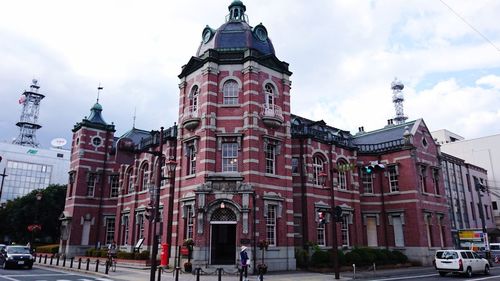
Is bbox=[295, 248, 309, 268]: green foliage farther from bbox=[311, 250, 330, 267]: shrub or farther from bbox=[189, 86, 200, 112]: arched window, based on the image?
bbox=[189, 86, 200, 112]: arched window

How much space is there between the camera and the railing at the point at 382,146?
118 feet

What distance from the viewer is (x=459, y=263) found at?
2286 centimetres

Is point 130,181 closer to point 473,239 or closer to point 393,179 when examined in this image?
point 393,179

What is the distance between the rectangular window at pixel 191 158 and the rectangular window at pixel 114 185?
56.3ft

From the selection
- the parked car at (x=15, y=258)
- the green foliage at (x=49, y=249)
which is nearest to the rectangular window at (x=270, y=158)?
the parked car at (x=15, y=258)

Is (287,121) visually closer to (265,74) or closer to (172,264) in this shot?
(265,74)

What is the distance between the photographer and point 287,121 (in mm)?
29281

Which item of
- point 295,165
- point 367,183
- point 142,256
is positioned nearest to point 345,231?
point 367,183

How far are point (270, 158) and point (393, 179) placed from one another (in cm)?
1475

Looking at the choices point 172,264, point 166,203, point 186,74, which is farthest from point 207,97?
point 172,264

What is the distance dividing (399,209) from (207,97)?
806 inches

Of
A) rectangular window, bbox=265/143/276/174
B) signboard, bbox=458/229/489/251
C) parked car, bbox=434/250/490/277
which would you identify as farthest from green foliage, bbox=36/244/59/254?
signboard, bbox=458/229/489/251

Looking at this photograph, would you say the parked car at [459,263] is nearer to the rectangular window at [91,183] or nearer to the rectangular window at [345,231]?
the rectangular window at [345,231]

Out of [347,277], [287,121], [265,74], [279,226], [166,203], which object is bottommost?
[347,277]
